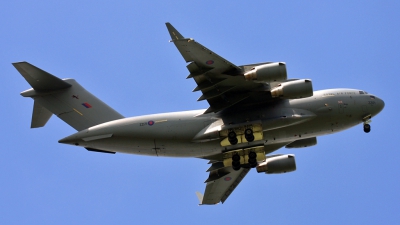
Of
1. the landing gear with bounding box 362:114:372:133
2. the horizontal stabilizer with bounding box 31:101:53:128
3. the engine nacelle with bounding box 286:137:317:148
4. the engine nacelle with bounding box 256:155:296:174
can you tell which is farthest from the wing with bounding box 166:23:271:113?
the horizontal stabilizer with bounding box 31:101:53:128

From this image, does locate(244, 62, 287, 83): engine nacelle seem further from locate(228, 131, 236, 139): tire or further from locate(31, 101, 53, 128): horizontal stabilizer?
locate(31, 101, 53, 128): horizontal stabilizer

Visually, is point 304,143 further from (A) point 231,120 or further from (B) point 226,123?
(B) point 226,123

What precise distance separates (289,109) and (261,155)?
1.79m

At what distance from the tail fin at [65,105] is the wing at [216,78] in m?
3.32

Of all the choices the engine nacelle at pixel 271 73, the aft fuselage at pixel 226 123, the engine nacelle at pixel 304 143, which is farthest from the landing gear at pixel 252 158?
the engine nacelle at pixel 271 73

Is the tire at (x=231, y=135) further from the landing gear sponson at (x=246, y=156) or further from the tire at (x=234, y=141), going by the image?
the landing gear sponson at (x=246, y=156)

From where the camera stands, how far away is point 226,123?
20.7m

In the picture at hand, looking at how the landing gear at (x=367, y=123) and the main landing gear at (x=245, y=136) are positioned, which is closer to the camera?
the main landing gear at (x=245, y=136)

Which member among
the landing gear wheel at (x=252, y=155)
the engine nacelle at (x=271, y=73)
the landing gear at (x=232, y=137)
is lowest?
the landing gear wheel at (x=252, y=155)

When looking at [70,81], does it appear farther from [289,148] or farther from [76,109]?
[289,148]

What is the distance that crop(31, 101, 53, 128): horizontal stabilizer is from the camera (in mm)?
21953

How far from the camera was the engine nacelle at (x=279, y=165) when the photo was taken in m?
23.2

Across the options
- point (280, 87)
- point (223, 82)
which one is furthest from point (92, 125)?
point (280, 87)

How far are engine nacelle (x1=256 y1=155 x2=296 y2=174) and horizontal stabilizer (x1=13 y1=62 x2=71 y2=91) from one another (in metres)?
7.07
